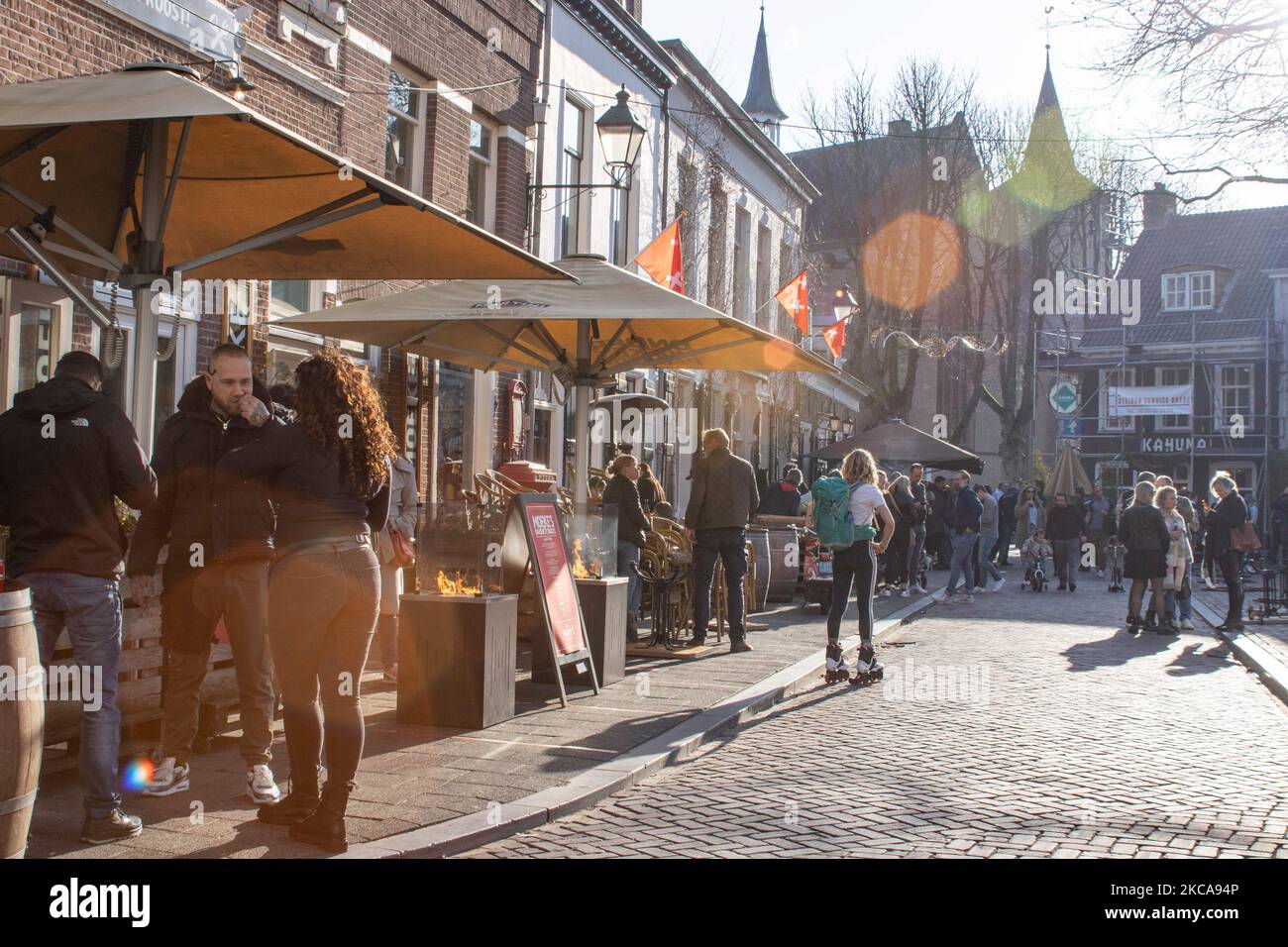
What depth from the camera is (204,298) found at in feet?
34.7

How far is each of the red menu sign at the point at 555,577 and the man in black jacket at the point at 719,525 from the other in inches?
92.8

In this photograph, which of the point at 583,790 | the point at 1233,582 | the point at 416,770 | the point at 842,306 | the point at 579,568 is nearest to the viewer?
the point at 583,790

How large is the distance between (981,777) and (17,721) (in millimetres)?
4578

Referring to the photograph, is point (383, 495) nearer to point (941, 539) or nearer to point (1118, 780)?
point (1118, 780)

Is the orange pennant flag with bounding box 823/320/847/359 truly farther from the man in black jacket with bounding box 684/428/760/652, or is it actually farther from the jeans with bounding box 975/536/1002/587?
the man in black jacket with bounding box 684/428/760/652

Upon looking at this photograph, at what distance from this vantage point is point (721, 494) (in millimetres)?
10789

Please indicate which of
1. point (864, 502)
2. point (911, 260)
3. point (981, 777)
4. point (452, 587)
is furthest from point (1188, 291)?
point (452, 587)

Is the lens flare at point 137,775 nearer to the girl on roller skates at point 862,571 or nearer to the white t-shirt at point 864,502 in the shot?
the girl on roller skates at point 862,571

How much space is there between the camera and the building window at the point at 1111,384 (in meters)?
43.3

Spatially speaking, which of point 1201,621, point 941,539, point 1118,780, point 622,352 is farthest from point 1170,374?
point 1118,780

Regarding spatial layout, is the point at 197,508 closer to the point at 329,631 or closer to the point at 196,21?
the point at 329,631

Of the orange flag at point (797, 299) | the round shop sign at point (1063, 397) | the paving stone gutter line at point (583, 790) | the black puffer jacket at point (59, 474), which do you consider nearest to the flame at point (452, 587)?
the paving stone gutter line at point (583, 790)

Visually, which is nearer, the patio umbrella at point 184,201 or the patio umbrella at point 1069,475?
the patio umbrella at point 184,201

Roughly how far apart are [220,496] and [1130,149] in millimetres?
11548
